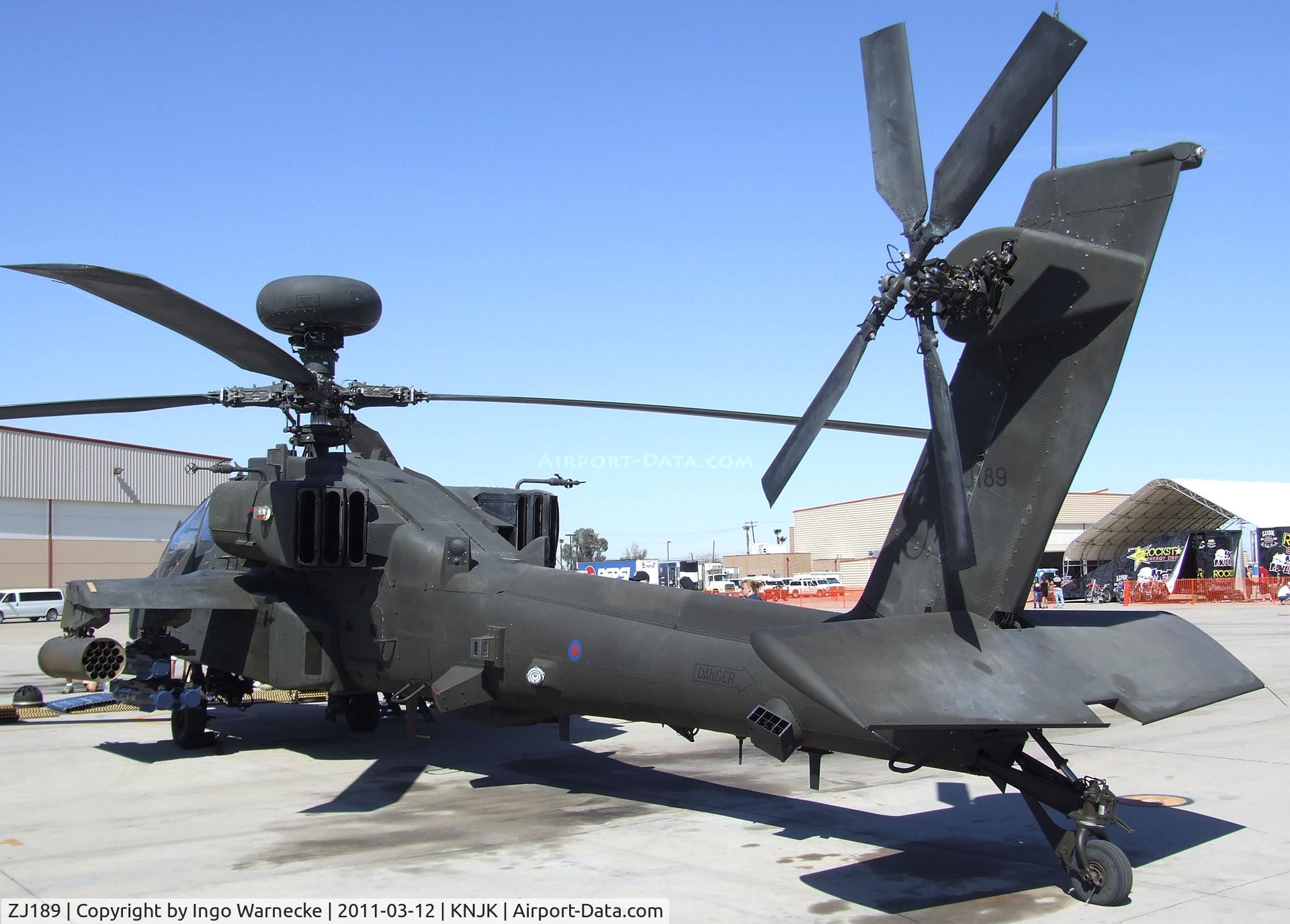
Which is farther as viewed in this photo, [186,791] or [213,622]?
[213,622]

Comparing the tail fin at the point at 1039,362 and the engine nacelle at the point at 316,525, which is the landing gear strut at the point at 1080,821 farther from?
the engine nacelle at the point at 316,525

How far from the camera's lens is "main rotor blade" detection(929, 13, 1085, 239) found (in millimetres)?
5715

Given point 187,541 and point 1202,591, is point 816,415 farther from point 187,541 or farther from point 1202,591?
point 1202,591

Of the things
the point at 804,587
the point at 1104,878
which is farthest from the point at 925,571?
the point at 804,587

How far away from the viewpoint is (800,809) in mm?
9555

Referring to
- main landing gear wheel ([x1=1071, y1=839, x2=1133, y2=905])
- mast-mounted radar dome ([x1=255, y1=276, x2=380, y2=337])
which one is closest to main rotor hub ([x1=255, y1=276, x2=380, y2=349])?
mast-mounted radar dome ([x1=255, y1=276, x2=380, y2=337])

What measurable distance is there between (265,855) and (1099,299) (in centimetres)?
690

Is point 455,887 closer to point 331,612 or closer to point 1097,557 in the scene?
point 331,612

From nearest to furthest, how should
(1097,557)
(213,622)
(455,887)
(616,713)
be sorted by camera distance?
(455,887), (616,713), (213,622), (1097,557)

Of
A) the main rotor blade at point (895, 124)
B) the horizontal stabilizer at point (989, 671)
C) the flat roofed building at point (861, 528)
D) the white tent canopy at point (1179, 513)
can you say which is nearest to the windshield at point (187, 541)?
the horizontal stabilizer at point (989, 671)

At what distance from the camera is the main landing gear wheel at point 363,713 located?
14328 millimetres

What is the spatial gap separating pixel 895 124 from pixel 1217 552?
56673mm

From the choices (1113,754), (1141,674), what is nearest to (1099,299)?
(1141,674)

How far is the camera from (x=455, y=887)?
7.25 m
